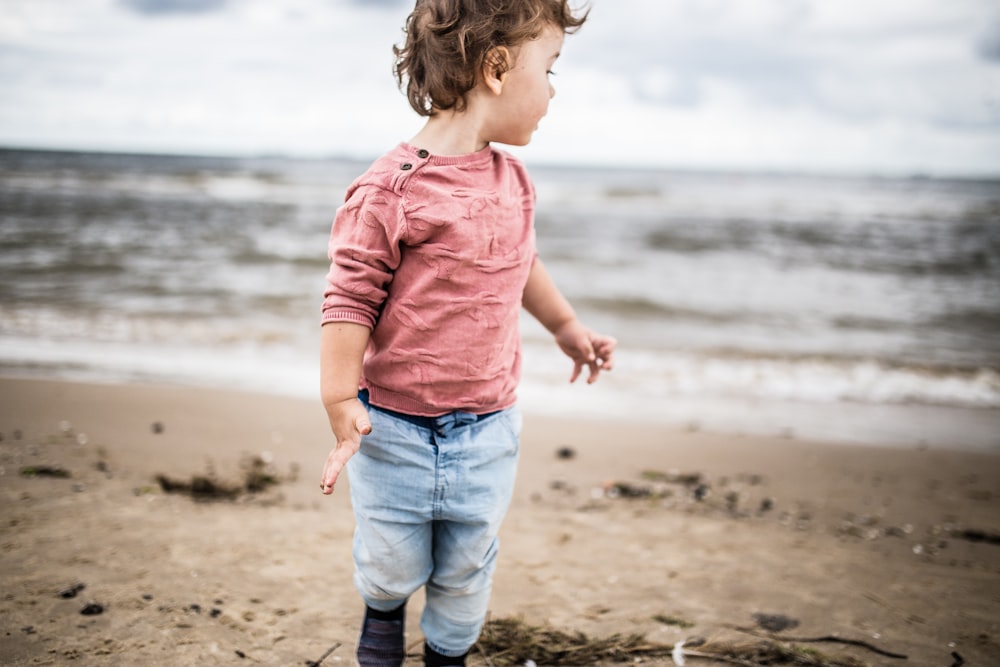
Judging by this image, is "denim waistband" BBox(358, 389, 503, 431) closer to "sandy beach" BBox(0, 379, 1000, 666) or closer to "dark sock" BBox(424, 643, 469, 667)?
"dark sock" BBox(424, 643, 469, 667)

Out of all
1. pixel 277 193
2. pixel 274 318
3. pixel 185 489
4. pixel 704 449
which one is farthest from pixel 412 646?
pixel 277 193

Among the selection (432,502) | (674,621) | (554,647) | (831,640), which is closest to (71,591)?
(432,502)

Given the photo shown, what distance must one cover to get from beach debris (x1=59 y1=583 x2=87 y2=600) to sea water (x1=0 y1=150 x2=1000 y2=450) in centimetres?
270

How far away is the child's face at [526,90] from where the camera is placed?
154 cm

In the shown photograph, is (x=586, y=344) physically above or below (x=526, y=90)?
below

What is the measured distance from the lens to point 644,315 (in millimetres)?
8211

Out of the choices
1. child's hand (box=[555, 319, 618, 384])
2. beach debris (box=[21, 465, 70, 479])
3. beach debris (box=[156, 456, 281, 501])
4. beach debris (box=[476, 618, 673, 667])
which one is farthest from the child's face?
beach debris (box=[21, 465, 70, 479])

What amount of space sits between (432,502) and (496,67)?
95 centimetres

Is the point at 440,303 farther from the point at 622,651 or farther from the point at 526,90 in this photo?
the point at 622,651

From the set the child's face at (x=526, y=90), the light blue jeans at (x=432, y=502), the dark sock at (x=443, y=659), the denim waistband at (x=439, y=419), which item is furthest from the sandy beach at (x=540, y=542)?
the child's face at (x=526, y=90)

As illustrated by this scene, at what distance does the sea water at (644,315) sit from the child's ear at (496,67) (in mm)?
3291

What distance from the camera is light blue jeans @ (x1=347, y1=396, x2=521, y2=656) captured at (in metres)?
1.60

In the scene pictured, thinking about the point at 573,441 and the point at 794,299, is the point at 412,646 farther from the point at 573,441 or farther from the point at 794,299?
the point at 794,299

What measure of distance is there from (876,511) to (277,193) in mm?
24098
